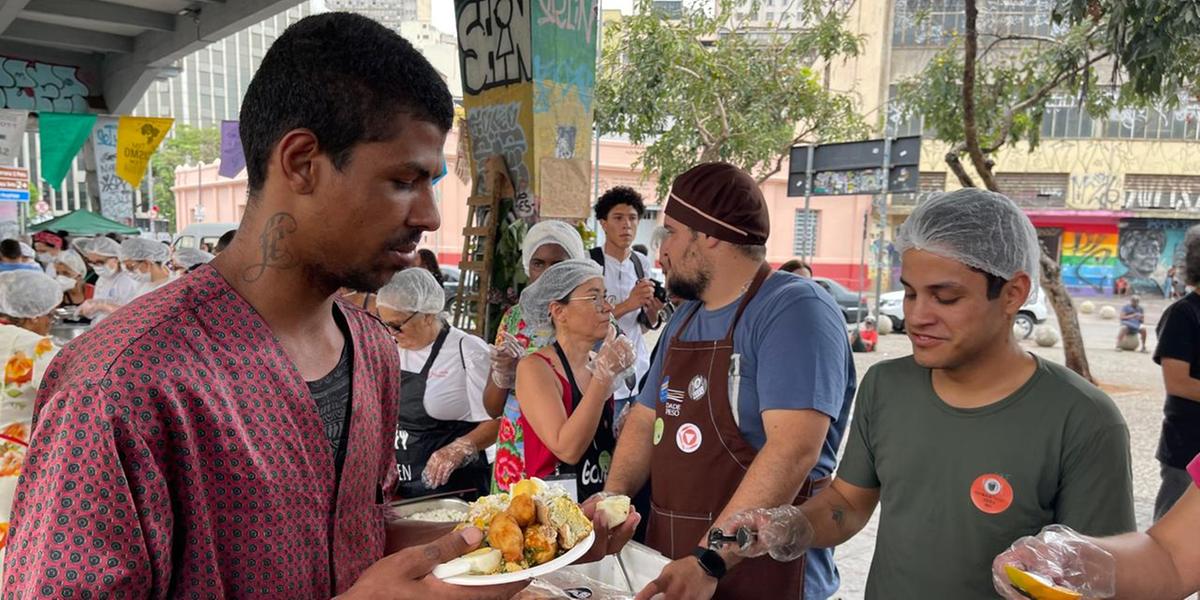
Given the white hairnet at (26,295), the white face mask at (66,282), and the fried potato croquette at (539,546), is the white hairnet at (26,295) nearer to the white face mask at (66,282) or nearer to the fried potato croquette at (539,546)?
the fried potato croquette at (539,546)

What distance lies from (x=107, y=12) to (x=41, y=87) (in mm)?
3035

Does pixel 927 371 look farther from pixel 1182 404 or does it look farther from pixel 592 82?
pixel 592 82

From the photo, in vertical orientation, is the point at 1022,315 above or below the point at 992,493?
below

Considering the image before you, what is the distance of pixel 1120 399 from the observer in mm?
9977

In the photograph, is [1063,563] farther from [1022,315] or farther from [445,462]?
[1022,315]

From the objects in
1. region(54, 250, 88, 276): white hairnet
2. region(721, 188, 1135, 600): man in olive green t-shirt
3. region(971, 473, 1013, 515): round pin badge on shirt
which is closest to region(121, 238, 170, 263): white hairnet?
region(54, 250, 88, 276): white hairnet

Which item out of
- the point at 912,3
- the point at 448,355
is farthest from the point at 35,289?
the point at 912,3

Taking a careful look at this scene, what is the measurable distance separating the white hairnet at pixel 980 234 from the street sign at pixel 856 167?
7763 millimetres

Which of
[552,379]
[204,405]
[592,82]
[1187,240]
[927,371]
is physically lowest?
[552,379]

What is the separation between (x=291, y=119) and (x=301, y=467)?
55 cm

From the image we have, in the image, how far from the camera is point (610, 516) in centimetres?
189

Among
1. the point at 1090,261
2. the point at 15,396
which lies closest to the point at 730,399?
the point at 15,396

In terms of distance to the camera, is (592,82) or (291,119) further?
(592,82)

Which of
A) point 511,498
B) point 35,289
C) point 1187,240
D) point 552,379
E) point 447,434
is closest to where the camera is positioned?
point 511,498
